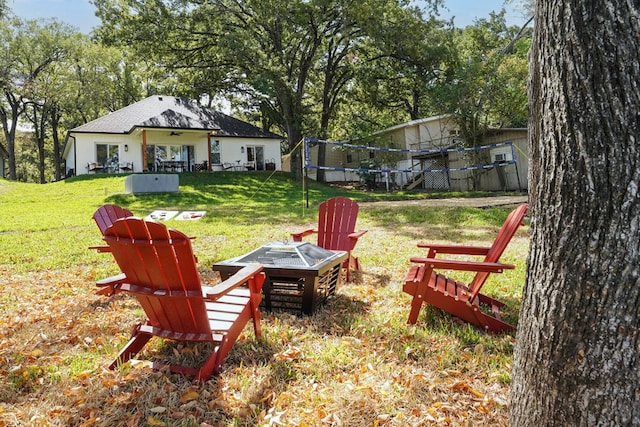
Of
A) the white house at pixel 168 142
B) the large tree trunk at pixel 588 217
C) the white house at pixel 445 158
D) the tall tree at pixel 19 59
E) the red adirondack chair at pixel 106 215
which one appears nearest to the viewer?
the large tree trunk at pixel 588 217

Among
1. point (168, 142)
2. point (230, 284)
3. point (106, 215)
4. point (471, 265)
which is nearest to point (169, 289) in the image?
point (230, 284)

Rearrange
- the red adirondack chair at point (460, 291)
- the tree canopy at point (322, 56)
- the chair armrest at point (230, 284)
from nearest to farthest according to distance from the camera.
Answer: the chair armrest at point (230, 284), the red adirondack chair at point (460, 291), the tree canopy at point (322, 56)

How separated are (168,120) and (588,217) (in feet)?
76.6

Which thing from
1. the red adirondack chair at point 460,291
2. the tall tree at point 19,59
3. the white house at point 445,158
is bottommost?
the red adirondack chair at point 460,291

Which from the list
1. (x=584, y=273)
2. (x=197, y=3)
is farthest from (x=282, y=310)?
(x=197, y=3)

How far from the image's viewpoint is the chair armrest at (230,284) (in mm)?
2369

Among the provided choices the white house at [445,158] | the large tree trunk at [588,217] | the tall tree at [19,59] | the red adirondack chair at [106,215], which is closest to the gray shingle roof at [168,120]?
the white house at [445,158]

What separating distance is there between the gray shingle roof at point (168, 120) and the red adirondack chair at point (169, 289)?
2023 centimetres

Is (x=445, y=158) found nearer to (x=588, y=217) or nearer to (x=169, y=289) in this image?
(x=169, y=289)

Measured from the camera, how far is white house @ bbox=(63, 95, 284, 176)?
865 inches

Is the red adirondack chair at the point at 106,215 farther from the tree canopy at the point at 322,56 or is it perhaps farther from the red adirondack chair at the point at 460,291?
the tree canopy at the point at 322,56

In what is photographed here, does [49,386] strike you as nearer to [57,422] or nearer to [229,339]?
[57,422]

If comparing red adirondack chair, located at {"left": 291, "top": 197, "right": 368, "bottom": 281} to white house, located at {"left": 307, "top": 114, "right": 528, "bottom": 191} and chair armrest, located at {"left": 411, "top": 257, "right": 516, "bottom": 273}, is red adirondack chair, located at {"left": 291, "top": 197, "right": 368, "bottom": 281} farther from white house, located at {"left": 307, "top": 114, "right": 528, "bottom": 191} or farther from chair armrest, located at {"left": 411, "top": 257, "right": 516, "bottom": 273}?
white house, located at {"left": 307, "top": 114, "right": 528, "bottom": 191}

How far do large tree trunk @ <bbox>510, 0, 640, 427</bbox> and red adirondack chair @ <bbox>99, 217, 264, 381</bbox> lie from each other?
1693 millimetres
